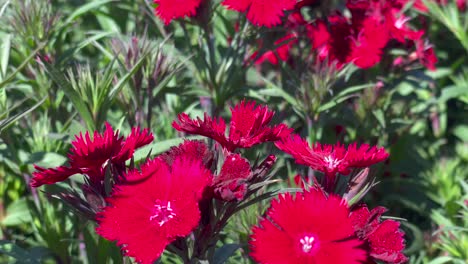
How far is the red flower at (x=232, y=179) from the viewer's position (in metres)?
1.10

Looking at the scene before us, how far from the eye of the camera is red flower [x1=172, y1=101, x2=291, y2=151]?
3.92 feet

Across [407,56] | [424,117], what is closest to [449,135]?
[424,117]

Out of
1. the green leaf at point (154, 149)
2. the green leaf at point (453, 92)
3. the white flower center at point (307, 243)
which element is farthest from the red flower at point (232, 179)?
the green leaf at point (453, 92)

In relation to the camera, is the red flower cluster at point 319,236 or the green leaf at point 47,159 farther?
the green leaf at point 47,159

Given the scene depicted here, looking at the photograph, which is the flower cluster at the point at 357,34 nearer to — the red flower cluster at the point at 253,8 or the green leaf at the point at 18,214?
the red flower cluster at the point at 253,8

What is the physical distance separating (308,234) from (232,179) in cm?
15

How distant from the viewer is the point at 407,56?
Result: 230 centimetres

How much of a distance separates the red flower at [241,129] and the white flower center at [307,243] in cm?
18

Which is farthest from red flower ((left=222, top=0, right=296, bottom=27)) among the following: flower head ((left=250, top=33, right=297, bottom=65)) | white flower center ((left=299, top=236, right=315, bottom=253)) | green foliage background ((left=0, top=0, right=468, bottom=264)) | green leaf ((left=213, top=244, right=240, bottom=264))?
white flower center ((left=299, top=236, right=315, bottom=253))

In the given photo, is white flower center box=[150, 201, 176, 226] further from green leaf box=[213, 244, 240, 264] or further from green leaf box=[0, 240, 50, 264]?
green leaf box=[0, 240, 50, 264]

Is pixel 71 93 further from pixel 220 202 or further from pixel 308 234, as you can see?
pixel 308 234

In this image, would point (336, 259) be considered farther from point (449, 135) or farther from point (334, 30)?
point (449, 135)

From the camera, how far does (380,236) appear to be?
117cm

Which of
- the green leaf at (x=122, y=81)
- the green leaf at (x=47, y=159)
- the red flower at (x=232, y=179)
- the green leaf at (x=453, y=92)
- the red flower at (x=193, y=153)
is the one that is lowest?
the green leaf at (x=453, y=92)
